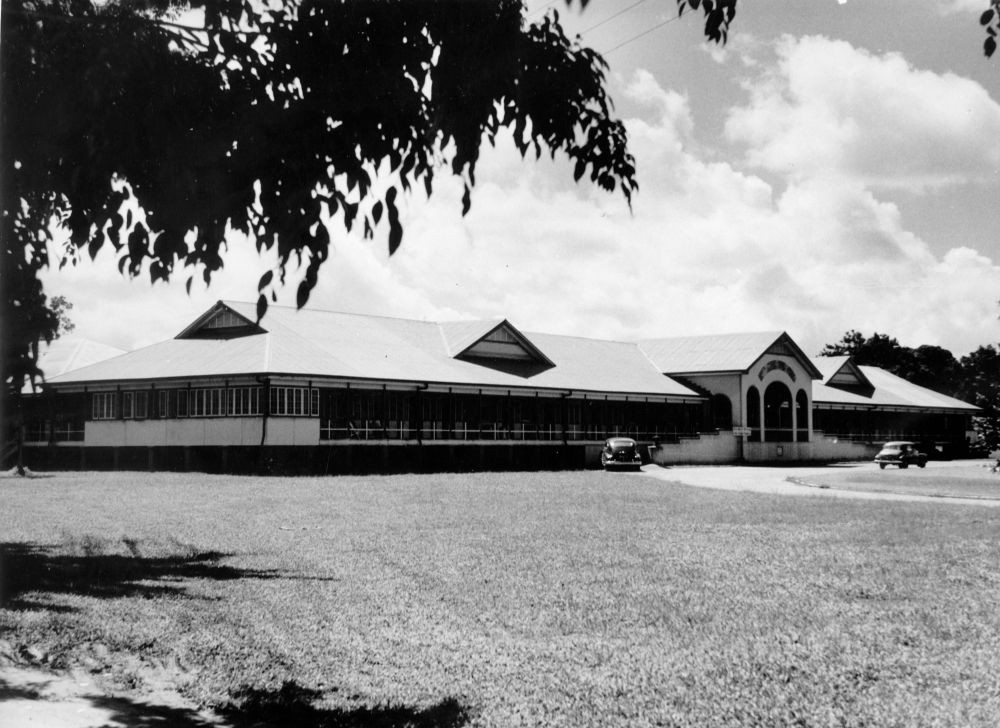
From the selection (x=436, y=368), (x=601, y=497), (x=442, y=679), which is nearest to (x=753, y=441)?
(x=436, y=368)

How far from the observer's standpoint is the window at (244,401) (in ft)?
122

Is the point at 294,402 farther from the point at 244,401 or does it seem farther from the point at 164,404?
the point at 164,404

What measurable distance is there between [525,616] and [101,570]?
540 centimetres

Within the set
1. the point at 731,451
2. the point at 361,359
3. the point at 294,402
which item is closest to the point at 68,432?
the point at 294,402

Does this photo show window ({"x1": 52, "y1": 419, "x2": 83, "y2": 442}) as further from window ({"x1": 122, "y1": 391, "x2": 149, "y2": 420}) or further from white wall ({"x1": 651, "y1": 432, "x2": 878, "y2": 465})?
white wall ({"x1": 651, "y1": 432, "x2": 878, "y2": 465})

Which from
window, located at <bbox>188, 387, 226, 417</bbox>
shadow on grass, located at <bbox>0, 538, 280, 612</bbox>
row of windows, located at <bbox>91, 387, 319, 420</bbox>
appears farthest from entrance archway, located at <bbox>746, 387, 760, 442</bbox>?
shadow on grass, located at <bbox>0, 538, 280, 612</bbox>

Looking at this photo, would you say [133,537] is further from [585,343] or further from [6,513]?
[585,343]

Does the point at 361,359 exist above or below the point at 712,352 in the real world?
below

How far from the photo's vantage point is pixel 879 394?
68.8 metres

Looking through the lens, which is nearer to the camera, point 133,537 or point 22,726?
point 22,726

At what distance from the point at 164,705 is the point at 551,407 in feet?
145

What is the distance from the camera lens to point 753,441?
5703 centimetres

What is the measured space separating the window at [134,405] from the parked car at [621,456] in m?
19.4

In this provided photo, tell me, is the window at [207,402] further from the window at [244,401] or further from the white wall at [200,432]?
the window at [244,401]
